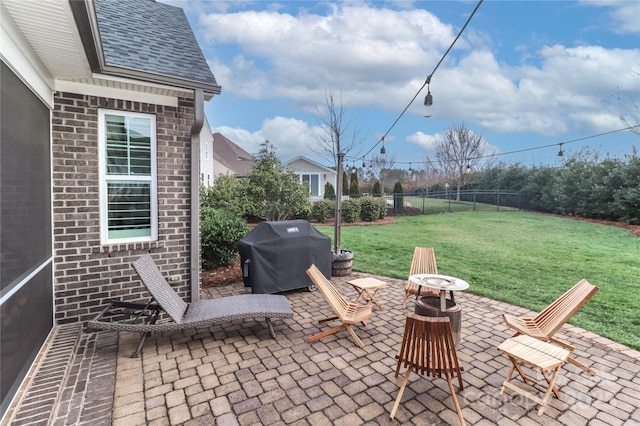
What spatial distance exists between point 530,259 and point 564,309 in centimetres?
643

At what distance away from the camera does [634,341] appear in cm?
417

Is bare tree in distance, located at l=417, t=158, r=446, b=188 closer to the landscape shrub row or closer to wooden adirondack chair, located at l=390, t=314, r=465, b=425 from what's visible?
the landscape shrub row

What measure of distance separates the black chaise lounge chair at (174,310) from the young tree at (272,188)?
321 inches

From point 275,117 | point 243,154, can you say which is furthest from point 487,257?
point 243,154

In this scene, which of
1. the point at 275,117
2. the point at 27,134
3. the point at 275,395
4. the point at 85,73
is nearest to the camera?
the point at 275,395

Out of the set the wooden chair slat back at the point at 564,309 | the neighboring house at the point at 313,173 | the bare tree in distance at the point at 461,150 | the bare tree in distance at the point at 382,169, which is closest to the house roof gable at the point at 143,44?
the wooden chair slat back at the point at 564,309

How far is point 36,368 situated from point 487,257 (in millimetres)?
10005

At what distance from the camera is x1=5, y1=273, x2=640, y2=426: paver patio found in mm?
2666

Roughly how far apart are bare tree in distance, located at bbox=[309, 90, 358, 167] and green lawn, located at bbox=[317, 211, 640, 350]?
4865 mm

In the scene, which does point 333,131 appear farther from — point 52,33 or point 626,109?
point 626,109

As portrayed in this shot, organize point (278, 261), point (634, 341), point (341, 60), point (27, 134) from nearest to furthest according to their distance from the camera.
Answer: point (27, 134)
point (634, 341)
point (278, 261)
point (341, 60)

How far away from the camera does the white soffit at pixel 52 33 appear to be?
8.04 feet

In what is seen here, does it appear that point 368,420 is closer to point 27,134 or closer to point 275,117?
point 27,134

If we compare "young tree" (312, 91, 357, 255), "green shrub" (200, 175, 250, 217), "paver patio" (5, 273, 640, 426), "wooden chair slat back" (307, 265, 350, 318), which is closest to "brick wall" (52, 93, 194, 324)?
"paver patio" (5, 273, 640, 426)
